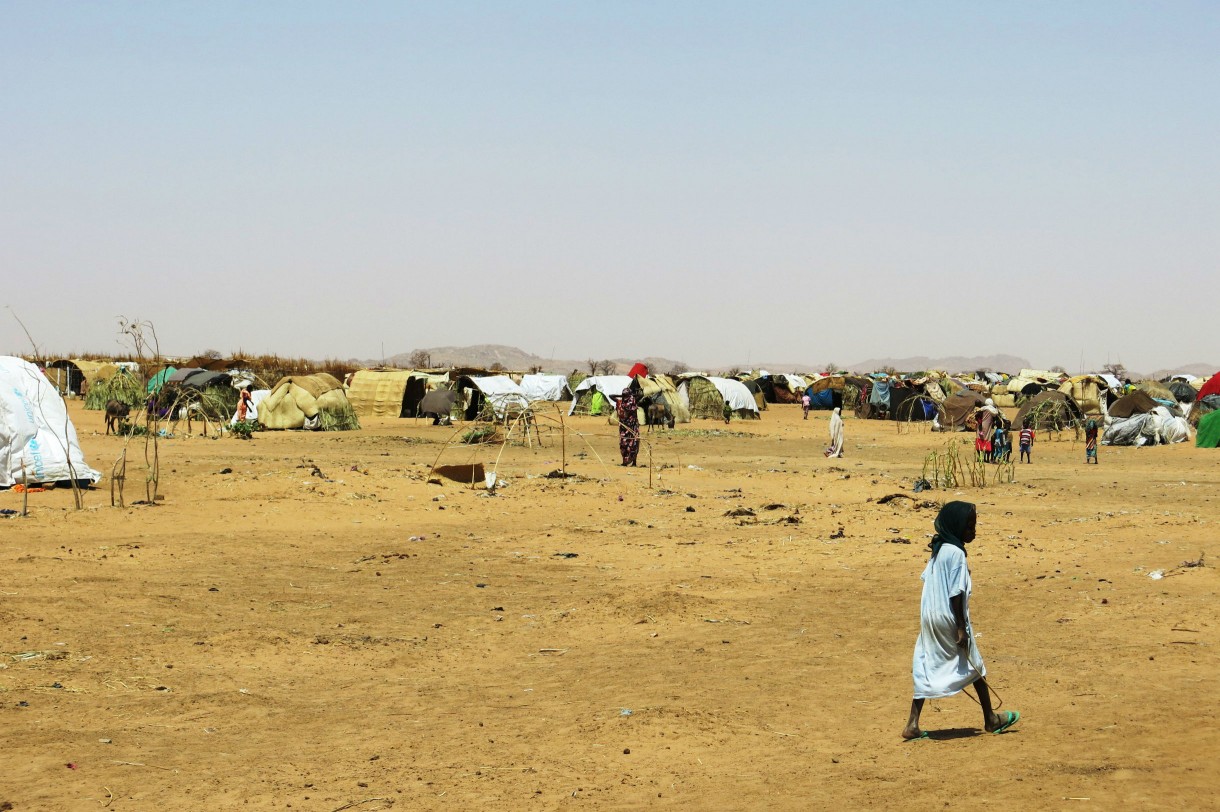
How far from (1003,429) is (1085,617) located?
1439 cm

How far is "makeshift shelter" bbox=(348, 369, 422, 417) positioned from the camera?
43375 mm

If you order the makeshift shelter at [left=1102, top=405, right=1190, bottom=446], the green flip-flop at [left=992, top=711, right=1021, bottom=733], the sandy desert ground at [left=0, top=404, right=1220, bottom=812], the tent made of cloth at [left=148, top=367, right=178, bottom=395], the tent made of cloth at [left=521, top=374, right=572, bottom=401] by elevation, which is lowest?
the sandy desert ground at [left=0, top=404, right=1220, bottom=812]

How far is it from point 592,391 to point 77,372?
24.2 metres

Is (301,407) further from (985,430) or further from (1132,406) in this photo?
(1132,406)

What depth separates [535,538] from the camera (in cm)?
1487

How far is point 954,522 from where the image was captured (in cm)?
636

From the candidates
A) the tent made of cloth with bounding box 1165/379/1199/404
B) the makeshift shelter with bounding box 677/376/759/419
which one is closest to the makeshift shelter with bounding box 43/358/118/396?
the makeshift shelter with bounding box 677/376/759/419

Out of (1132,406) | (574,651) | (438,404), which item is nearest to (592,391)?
(438,404)

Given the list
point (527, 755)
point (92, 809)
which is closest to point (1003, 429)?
point (527, 755)

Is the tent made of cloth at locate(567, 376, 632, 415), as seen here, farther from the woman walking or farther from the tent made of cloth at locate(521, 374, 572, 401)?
the woman walking

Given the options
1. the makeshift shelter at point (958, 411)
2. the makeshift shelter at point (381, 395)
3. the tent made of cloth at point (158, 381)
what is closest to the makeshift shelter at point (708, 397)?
the makeshift shelter at point (958, 411)

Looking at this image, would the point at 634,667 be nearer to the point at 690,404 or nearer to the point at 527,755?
the point at 527,755

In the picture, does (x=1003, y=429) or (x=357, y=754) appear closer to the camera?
(x=357, y=754)

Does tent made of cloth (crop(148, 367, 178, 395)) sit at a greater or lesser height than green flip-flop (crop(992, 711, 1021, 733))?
greater
